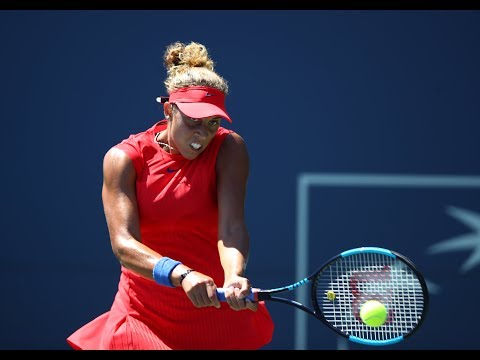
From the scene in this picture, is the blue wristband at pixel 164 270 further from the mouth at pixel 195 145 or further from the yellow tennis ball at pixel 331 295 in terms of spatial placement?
the yellow tennis ball at pixel 331 295

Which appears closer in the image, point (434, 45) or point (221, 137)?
point (221, 137)

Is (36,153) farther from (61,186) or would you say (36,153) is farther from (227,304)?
(227,304)

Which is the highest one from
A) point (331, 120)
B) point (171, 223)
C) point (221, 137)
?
point (331, 120)

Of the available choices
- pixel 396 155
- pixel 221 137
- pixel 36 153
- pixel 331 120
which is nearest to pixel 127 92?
pixel 36 153

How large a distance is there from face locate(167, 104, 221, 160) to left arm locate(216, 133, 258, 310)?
8 cm

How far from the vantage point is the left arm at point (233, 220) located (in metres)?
2.90

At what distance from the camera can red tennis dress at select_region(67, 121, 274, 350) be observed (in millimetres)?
3053

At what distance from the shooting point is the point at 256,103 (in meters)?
5.18

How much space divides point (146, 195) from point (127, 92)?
7.25 ft

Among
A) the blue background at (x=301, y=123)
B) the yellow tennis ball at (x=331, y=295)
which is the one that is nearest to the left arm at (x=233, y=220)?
the yellow tennis ball at (x=331, y=295)

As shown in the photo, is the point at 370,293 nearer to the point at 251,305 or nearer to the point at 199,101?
the point at 251,305

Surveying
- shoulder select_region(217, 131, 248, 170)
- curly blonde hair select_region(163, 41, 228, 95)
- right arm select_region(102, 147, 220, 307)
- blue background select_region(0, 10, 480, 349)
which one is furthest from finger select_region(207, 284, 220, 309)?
blue background select_region(0, 10, 480, 349)

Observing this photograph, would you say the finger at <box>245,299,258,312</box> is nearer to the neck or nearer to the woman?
the woman

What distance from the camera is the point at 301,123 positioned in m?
5.16
